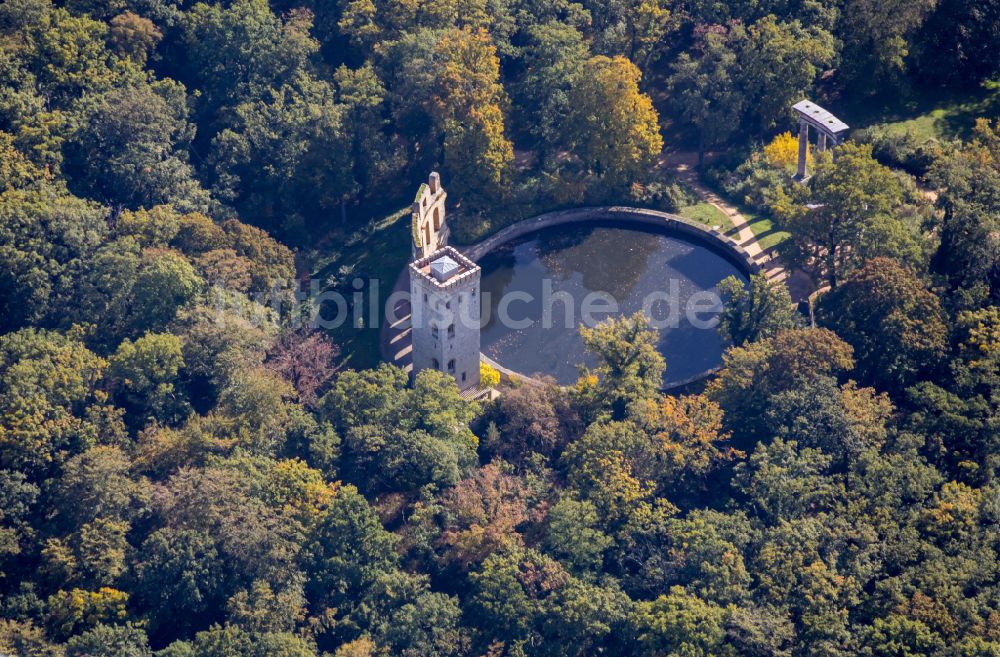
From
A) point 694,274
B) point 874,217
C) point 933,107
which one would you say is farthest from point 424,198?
point 933,107

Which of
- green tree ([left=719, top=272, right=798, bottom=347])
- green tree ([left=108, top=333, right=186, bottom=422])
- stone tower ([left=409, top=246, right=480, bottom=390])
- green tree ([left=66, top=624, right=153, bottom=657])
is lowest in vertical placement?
green tree ([left=66, top=624, right=153, bottom=657])

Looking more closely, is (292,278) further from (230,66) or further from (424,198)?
(230,66)

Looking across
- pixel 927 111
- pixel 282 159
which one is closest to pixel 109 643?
pixel 282 159

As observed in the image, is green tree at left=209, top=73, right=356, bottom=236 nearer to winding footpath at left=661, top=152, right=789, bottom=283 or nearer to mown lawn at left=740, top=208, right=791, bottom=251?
winding footpath at left=661, top=152, right=789, bottom=283

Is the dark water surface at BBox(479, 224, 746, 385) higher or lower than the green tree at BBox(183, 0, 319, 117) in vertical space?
lower

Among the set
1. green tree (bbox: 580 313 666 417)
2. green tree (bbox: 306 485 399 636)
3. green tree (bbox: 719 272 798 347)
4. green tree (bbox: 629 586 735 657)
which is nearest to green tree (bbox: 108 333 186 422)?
green tree (bbox: 306 485 399 636)

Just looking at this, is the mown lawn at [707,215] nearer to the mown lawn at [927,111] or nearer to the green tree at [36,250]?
the mown lawn at [927,111]
